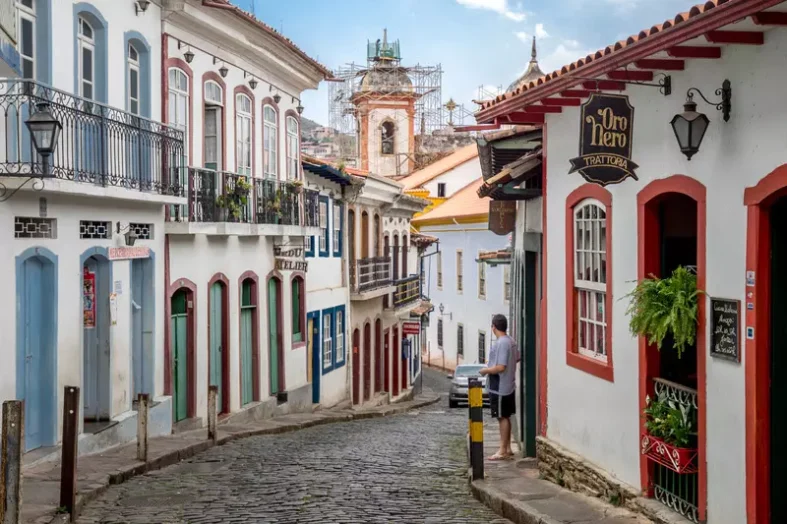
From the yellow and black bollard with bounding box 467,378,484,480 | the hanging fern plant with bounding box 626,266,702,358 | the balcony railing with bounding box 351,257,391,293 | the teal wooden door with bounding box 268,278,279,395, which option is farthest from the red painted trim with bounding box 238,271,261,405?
the hanging fern plant with bounding box 626,266,702,358

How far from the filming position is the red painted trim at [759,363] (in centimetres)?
750

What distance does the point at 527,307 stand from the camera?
560 inches

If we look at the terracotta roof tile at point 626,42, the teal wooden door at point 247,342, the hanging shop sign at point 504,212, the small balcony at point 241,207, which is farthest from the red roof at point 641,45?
the teal wooden door at point 247,342

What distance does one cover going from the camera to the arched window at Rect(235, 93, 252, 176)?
20359 mm

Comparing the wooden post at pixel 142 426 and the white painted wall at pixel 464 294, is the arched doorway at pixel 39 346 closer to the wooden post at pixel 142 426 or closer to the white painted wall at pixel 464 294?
the wooden post at pixel 142 426

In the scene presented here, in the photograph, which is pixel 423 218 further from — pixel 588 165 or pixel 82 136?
pixel 588 165

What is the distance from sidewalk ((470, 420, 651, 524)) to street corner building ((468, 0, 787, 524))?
0.18 meters

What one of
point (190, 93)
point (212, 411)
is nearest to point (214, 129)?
point (190, 93)

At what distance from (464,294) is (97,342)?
33826mm

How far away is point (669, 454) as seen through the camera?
8.86 metres

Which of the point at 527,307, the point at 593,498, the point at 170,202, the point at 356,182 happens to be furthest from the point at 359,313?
the point at 593,498

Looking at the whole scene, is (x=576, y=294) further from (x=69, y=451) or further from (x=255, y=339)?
(x=255, y=339)

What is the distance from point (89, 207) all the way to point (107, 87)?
168 centimetres

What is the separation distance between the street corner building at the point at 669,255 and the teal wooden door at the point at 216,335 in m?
7.83
